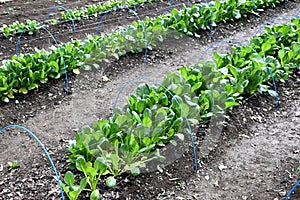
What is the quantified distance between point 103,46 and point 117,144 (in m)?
2.74

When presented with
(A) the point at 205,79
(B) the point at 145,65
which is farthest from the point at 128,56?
(A) the point at 205,79

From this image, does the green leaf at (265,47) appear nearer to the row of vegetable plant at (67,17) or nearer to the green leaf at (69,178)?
the row of vegetable plant at (67,17)

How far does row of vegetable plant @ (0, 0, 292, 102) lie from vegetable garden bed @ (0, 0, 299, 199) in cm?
17

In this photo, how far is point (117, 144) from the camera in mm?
3484

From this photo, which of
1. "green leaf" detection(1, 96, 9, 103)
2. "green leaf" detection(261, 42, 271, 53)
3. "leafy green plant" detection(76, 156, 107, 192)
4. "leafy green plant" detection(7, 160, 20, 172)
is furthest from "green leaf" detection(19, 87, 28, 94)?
"green leaf" detection(261, 42, 271, 53)

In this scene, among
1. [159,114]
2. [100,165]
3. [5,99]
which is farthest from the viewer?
[5,99]

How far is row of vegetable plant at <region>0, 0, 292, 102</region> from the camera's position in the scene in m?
4.98

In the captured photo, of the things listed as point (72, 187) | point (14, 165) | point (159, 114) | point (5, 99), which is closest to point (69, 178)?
point (72, 187)

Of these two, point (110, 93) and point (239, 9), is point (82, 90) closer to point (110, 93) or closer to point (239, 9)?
point (110, 93)

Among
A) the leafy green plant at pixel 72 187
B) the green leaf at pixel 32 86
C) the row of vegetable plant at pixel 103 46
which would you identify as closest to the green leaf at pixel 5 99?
the row of vegetable plant at pixel 103 46

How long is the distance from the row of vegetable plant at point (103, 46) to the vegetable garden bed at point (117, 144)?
0.17 meters

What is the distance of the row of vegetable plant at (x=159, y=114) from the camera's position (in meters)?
3.44

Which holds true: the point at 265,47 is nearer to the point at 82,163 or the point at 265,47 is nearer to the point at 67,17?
the point at 82,163

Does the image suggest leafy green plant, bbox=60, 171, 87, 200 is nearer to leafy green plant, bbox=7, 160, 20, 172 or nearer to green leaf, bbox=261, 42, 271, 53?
leafy green plant, bbox=7, 160, 20, 172
